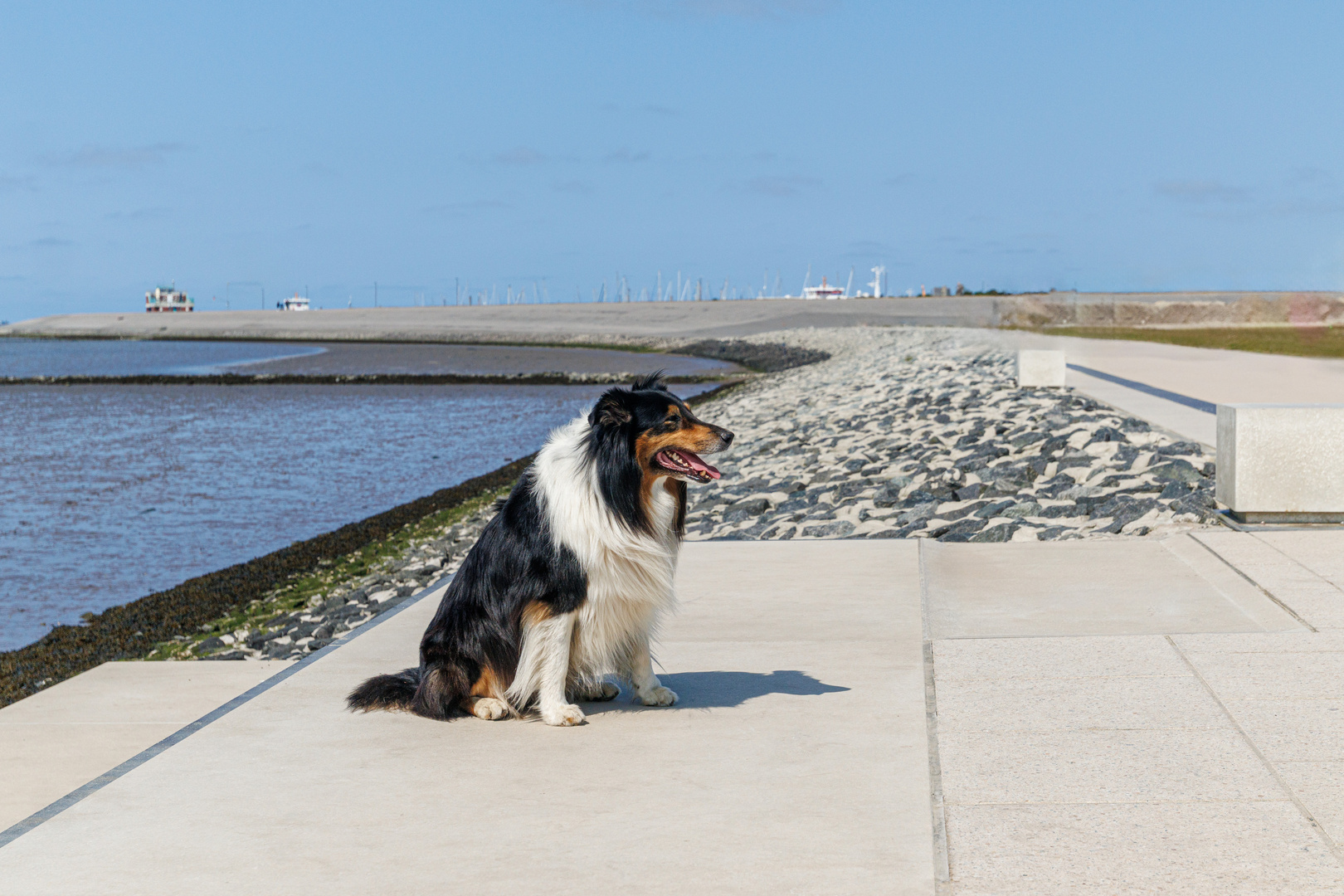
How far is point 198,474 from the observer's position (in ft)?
65.7

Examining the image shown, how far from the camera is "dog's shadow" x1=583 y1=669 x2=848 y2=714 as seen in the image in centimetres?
534

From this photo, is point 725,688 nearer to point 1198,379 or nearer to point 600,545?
point 600,545

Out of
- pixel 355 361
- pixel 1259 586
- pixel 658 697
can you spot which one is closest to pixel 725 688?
pixel 658 697

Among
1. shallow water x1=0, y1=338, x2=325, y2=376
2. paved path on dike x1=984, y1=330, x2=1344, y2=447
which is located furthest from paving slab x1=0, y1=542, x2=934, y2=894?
shallow water x1=0, y1=338, x2=325, y2=376

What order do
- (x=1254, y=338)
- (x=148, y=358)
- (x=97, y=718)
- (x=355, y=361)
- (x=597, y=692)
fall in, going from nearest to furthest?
(x=597, y=692) → (x=97, y=718) → (x=1254, y=338) → (x=355, y=361) → (x=148, y=358)

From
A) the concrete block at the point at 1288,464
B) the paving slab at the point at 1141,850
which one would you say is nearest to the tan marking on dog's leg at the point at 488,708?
the paving slab at the point at 1141,850

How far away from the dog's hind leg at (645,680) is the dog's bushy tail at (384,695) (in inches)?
36.3

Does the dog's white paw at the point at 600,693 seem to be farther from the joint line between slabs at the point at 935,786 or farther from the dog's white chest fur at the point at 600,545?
the joint line between slabs at the point at 935,786

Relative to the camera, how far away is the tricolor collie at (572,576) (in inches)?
183

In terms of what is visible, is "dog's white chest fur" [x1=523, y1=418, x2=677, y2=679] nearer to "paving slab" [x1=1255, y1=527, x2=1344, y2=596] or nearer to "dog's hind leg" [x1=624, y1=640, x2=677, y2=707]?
"dog's hind leg" [x1=624, y1=640, x2=677, y2=707]

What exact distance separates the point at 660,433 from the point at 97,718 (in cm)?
313

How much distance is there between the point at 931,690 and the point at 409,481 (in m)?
14.6

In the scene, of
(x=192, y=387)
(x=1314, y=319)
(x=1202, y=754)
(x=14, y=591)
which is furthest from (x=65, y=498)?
(x=1314, y=319)

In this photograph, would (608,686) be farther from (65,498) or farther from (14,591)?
(65,498)
